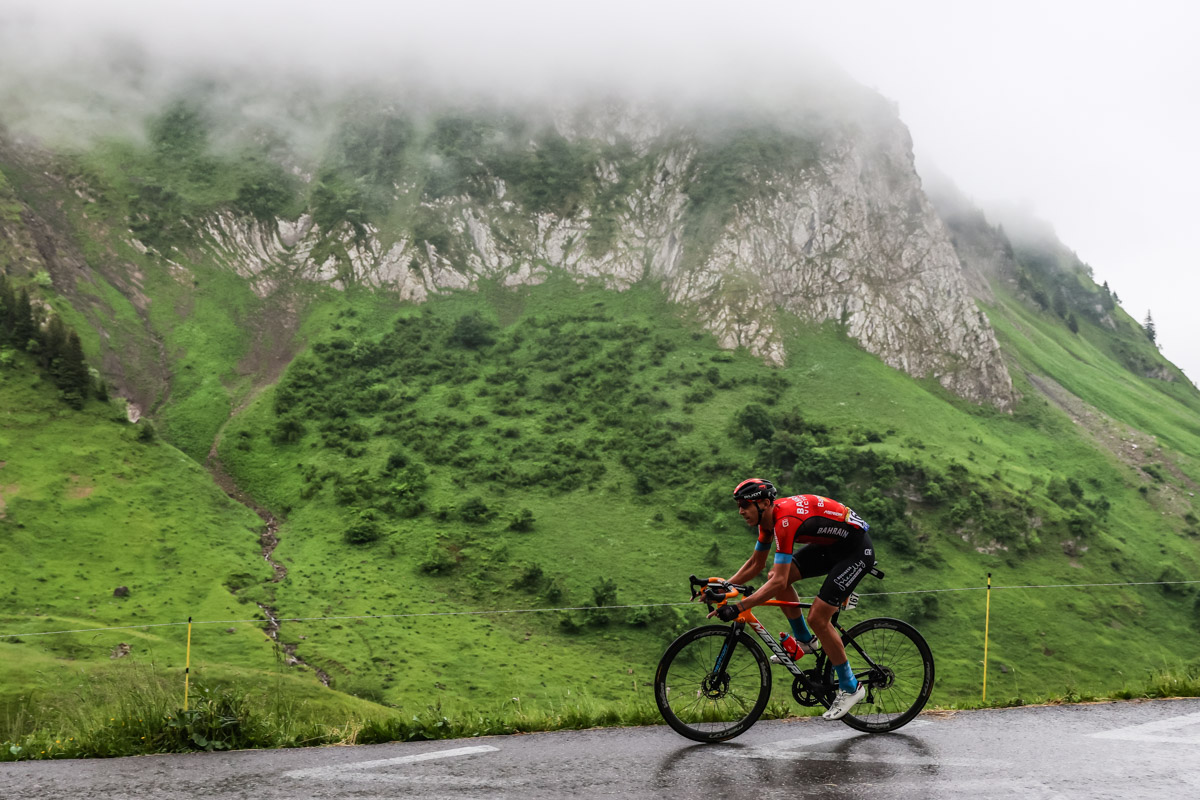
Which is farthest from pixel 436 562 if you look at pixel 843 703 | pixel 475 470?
pixel 843 703

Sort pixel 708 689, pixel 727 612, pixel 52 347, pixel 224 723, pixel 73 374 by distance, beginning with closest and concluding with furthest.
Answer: pixel 727 612 < pixel 708 689 < pixel 224 723 < pixel 73 374 < pixel 52 347

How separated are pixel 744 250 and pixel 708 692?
461ft

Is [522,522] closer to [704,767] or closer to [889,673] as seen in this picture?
[889,673]

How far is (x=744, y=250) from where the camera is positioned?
474ft

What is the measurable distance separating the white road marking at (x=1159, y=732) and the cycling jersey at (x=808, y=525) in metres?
3.57

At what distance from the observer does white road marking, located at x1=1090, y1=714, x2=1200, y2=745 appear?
28.7 ft

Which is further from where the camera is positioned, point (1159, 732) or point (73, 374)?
point (73, 374)

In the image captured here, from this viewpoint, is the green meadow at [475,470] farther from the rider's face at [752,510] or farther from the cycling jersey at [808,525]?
the cycling jersey at [808,525]

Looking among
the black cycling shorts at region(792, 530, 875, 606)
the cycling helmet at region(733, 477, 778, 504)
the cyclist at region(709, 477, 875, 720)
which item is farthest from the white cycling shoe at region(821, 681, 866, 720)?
the cycling helmet at region(733, 477, 778, 504)

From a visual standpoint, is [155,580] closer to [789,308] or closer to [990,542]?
[990,542]

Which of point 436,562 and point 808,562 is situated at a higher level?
point 808,562

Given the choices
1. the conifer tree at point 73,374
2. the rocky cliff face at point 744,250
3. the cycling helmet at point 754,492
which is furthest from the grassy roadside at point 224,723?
the rocky cliff face at point 744,250

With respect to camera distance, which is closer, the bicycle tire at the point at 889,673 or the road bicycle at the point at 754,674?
the road bicycle at the point at 754,674

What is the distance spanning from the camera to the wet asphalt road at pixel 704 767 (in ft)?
23.4
